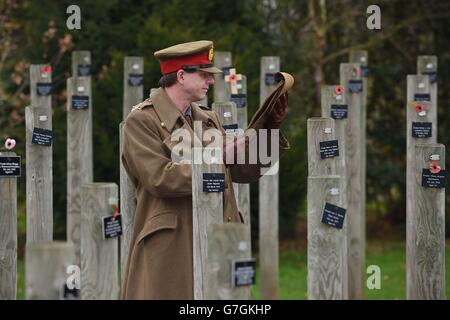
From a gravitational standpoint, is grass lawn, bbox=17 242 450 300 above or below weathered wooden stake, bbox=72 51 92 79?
below

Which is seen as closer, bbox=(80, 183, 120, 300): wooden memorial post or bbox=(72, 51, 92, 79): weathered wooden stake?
bbox=(80, 183, 120, 300): wooden memorial post

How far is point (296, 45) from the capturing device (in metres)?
14.1

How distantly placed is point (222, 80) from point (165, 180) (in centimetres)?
469

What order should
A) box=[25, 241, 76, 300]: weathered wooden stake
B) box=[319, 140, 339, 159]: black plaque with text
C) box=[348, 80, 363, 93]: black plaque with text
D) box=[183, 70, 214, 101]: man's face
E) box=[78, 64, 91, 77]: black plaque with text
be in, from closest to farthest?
box=[25, 241, 76, 300]: weathered wooden stake < box=[183, 70, 214, 101]: man's face < box=[319, 140, 339, 159]: black plaque with text < box=[348, 80, 363, 93]: black plaque with text < box=[78, 64, 91, 77]: black plaque with text

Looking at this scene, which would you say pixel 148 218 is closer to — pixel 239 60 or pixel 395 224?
pixel 239 60

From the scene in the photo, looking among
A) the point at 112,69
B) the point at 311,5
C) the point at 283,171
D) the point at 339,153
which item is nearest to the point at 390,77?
the point at 311,5

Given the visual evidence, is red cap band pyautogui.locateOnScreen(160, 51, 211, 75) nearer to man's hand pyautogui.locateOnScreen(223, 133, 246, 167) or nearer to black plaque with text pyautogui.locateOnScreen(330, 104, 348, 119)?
man's hand pyautogui.locateOnScreen(223, 133, 246, 167)

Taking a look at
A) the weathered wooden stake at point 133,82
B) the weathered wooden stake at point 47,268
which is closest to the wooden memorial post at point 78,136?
the weathered wooden stake at point 133,82

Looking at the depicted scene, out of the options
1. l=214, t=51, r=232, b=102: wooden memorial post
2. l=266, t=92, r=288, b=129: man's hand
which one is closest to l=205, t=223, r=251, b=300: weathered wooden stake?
l=266, t=92, r=288, b=129: man's hand

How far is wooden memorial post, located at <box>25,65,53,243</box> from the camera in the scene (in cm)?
835

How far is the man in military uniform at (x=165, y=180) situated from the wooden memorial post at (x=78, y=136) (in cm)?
396

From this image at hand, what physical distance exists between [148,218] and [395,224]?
31.3 feet

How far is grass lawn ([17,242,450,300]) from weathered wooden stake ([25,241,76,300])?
19.2 ft

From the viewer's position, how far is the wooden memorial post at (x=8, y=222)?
7270 mm
